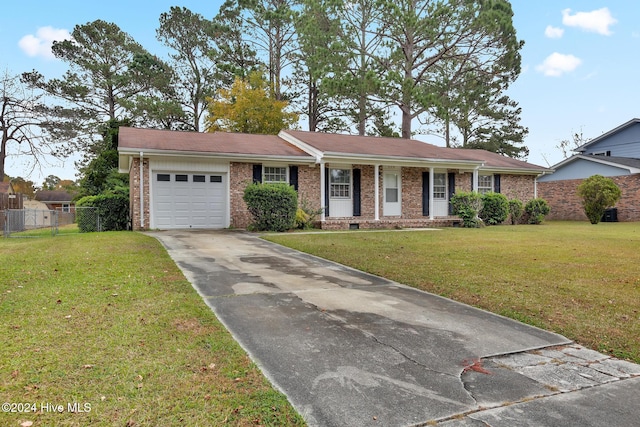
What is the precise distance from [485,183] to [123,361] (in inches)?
793

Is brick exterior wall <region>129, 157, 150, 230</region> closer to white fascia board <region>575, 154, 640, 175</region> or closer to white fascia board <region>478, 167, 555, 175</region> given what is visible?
white fascia board <region>478, 167, 555, 175</region>

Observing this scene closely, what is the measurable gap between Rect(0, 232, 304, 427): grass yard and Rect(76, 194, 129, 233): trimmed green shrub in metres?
10.1

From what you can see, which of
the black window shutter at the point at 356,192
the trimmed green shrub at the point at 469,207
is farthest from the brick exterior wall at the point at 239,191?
the trimmed green shrub at the point at 469,207

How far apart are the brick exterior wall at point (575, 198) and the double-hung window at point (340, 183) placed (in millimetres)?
12699

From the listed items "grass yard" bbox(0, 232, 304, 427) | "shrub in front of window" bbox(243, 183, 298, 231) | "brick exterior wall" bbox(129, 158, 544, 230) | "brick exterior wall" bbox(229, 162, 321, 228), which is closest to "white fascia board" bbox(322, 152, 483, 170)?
"brick exterior wall" bbox(129, 158, 544, 230)

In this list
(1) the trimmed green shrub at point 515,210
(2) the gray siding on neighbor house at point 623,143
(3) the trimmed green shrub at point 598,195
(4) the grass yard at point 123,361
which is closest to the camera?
(4) the grass yard at point 123,361

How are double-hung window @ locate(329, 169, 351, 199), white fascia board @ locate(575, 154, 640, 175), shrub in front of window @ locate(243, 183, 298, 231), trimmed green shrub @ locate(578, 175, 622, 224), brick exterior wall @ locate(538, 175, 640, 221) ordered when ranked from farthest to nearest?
white fascia board @ locate(575, 154, 640, 175) → brick exterior wall @ locate(538, 175, 640, 221) → trimmed green shrub @ locate(578, 175, 622, 224) → double-hung window @ locate(329, 169, 351, 199) → shrub in front of window @ locate(243, 183, 298, 231)

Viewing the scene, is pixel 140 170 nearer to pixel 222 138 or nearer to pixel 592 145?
pixel 222 138

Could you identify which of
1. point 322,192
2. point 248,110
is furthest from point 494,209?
point 248,110

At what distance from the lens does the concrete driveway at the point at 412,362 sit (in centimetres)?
257

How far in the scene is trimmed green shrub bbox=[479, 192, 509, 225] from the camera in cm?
1783

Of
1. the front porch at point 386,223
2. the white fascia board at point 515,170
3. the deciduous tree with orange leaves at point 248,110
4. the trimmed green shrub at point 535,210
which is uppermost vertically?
the deciduous tree with orange leaves at point 248,110

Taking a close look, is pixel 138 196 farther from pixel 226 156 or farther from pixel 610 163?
pixel 610 163

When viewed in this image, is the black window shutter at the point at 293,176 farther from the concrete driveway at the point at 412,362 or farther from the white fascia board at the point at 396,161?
the concrete driveway at the point at 412,362
